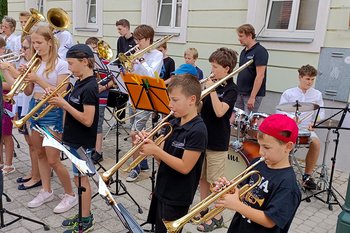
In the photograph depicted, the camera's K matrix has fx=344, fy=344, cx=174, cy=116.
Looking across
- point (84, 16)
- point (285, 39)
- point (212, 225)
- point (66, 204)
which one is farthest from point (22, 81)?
point (84, 16)

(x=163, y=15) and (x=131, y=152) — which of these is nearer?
(x=131, y=152)

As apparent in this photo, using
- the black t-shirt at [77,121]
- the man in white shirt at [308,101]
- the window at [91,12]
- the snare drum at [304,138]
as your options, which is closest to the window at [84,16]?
the window at [91,12]

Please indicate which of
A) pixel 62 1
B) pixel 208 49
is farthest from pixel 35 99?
pixel 62 1

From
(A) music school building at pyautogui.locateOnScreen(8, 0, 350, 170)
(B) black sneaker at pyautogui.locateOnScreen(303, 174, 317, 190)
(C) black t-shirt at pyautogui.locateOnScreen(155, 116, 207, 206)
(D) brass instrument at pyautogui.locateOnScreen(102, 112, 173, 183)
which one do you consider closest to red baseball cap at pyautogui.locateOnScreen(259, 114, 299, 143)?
(C) black t-shirt at pyautogui.locateOnScreen(155, 116, 207, 206)

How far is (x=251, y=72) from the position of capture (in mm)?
5582

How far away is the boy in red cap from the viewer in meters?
1.96

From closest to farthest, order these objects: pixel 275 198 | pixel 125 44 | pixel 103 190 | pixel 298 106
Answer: pixel 275 198, pixel 103 190, pixel 298 106, pixel 125 44

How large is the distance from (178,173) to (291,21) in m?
4.76

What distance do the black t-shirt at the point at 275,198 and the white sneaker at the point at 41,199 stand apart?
2822 mm

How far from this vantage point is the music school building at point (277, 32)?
5.53 m

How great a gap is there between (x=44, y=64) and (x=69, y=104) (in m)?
0.83

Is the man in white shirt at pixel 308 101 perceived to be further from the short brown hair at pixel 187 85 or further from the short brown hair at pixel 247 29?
the short brown hair at pixel 187 85

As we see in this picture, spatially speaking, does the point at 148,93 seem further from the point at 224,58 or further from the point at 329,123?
the point at 329,123

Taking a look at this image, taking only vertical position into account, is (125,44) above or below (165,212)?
above
